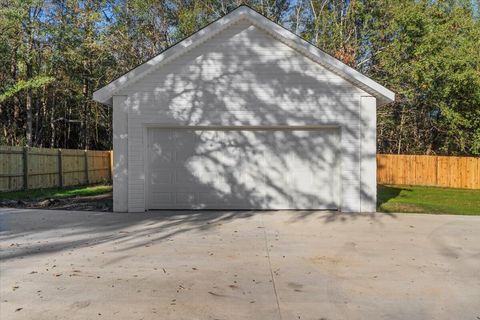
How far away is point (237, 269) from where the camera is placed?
6.22 meters

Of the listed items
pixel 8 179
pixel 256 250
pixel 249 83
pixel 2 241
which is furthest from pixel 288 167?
pixel 8 179

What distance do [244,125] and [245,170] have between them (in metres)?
1.17

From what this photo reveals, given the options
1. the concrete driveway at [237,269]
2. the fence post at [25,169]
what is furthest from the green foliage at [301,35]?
the concrete driveway at [237,269]

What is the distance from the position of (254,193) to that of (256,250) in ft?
16.1

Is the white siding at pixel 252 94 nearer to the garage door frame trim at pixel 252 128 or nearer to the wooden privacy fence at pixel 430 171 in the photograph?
the garage door frame trim at pixel 252 128

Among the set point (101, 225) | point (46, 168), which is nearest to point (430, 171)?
point (46, 168)

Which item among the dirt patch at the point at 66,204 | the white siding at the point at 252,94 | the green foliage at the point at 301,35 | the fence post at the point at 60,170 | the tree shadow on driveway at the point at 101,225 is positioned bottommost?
the tree shadow on driveway at the point at 101,225

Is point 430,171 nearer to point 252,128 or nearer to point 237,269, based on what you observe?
point 252,128

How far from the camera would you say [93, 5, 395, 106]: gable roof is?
11758 mm

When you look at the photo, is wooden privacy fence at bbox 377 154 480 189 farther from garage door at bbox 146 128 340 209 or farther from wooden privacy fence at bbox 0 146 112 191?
wooden privacy fence at bbox 0 146 112 191

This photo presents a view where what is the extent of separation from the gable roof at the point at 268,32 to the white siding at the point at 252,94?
0.53 ft

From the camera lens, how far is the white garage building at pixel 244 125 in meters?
11.9

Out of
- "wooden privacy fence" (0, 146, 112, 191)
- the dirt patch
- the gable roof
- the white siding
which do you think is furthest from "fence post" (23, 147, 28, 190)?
the white siding

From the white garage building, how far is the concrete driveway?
6.12 feet
